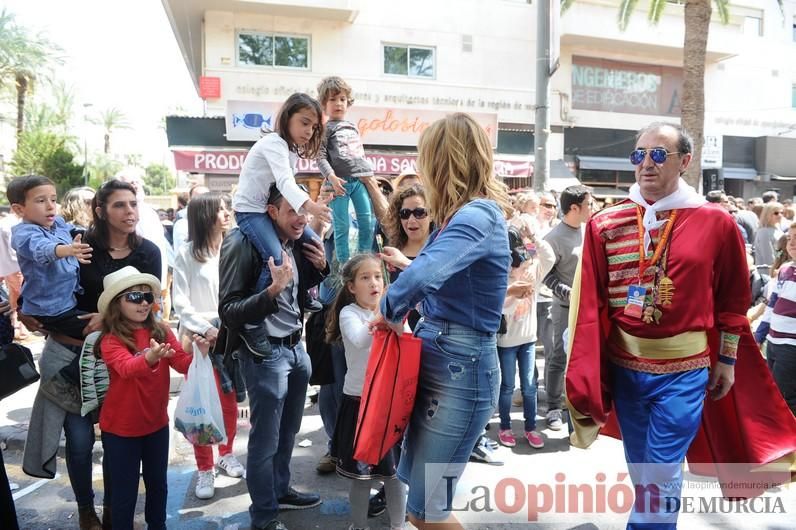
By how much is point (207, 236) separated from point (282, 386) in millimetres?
1654

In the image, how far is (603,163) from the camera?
70.7ft

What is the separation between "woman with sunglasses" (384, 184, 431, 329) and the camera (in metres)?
4.02

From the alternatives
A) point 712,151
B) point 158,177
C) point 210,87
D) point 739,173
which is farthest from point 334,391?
point 158,177

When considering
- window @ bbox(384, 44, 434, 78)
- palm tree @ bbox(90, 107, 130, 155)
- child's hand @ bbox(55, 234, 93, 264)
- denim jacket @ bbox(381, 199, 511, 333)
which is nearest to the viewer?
denim jacket @ bbox(381, 199, 511, 333)

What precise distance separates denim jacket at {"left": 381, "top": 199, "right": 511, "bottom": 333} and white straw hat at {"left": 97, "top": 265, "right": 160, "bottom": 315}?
1.61 metres

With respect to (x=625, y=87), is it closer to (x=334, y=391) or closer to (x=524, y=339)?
(x=524, y=339)

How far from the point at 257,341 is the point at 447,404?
125 cm

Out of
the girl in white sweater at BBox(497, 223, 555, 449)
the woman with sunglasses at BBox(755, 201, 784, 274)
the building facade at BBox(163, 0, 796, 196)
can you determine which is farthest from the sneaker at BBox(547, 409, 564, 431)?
the building facade at BBox(163, 0, 796, 196)

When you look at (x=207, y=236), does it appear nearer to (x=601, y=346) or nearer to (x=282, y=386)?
(x=282, y=386)

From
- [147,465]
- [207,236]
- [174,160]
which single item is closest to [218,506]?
[147,465]

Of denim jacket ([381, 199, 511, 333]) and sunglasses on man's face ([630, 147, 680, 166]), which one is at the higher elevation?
sunglasses on man's face ([630, 147, 680, 166])

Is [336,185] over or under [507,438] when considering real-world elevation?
over

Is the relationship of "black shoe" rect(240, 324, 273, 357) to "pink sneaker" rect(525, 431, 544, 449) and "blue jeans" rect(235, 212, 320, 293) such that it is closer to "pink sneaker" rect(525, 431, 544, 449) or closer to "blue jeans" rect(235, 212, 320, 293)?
"blue jeans" rect(235, 212, 320, 293)

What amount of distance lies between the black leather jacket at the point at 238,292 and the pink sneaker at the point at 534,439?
280 cm
